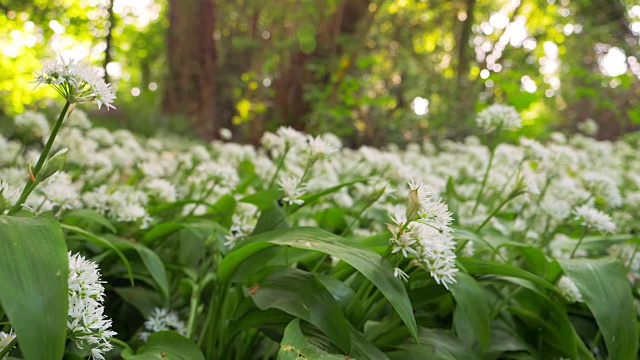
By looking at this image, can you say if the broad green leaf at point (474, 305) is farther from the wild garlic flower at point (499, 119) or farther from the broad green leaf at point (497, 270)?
the wild garlic flower at point (499, 119)

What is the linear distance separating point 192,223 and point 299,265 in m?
0.39

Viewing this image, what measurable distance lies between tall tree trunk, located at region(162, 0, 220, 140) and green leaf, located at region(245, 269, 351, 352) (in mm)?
5908

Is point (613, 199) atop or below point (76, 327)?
atop

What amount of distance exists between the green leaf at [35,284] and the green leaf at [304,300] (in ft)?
1.60

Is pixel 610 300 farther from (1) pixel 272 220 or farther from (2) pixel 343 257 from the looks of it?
(1) pixel 272 220

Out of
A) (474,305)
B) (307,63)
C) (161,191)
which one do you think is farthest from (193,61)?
(474,305)

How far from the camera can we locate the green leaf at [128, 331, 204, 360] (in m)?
1.14

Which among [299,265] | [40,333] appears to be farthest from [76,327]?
[299,265]

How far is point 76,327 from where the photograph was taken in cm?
91

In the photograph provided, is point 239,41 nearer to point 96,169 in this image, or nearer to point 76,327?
point 96,169

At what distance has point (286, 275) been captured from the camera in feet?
4.38

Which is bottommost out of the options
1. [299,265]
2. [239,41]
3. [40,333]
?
[299,265]

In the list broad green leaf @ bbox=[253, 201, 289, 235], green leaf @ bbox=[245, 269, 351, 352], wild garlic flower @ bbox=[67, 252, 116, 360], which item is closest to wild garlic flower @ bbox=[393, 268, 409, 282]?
green leaf @ bbox=[245, 269, 351, 352]

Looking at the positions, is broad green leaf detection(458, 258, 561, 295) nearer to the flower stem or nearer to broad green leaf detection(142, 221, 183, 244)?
broad green leaf detection(142, 221, 183, 244)
